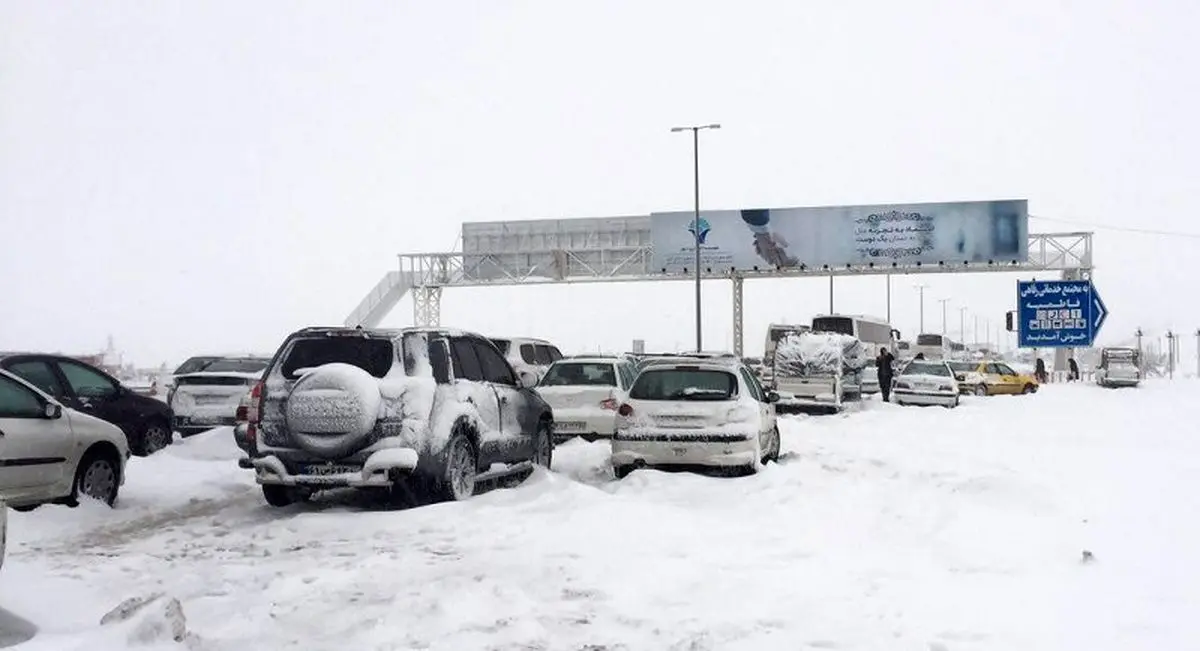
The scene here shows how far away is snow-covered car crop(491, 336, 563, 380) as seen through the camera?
2259 cm

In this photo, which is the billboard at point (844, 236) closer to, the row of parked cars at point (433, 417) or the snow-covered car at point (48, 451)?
the row of parked cars at point (433, 417)

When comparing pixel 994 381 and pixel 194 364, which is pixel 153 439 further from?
pixel 994 381

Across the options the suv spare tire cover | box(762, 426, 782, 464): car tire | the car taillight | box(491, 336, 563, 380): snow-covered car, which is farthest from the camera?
box(491, 336, 563, 380): snow-covered car

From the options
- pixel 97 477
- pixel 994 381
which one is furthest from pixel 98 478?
pixel 994 381

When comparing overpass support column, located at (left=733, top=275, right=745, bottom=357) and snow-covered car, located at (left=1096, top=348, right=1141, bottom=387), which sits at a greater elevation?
overpass support column, located at (left=733, top=275, right=745, bottom=357)

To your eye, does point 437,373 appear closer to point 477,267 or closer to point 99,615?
point 99,615

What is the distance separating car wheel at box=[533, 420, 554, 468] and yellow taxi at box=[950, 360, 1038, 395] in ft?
105

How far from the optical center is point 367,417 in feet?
30.7

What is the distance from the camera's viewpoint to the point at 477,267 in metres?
51.7

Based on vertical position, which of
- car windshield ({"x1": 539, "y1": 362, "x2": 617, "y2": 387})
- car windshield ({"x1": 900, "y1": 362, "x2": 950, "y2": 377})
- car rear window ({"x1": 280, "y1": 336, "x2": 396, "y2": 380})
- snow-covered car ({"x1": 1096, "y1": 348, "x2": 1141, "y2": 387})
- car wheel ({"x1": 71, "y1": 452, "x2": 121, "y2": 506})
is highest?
car rear window ({"x1": 280, "y1": 336, "x2": 396, "y2": 380})

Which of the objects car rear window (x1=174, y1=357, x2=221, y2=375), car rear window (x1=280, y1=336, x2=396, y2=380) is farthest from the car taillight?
car rear window (x1=174, y1=357, x2=221, y2=375)

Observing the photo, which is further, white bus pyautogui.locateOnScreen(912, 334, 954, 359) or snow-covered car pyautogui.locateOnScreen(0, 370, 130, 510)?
white bus pyautogui.locateOnScreen(912, 334, 954, 359)

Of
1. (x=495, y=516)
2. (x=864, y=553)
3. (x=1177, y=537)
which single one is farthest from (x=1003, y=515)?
(x=495, y=516)

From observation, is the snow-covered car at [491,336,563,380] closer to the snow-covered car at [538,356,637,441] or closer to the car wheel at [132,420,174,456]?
the snow-covered car at [538,356,637,441]
